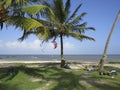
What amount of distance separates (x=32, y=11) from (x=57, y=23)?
7.16m

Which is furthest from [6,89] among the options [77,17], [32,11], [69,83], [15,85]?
[77,17]

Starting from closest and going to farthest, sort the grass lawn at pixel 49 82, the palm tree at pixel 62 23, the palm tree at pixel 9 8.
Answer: the grass lawn at pixel 49 82
the palm tree at pixel 9 8
the palm tree at pixel 62 23

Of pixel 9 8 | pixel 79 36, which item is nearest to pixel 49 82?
pixel 9 8

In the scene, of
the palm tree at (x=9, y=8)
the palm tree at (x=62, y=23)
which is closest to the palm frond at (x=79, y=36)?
the palm tree at (x=62, y=23)

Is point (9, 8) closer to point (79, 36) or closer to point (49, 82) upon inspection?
point (49, 82)

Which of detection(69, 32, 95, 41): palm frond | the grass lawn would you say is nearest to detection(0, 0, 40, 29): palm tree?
the grass lawn

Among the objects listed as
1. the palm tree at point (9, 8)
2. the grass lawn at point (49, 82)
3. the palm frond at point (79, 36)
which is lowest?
the grass lawn at point (49, 82)

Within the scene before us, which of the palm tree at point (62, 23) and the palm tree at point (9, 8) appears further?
the palm tree at point (62, 23)

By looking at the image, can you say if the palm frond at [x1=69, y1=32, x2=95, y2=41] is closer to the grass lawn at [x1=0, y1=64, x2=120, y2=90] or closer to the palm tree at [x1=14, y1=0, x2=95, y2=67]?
the palm tree at [x1=14, y1=0, x2=95, y2=67]

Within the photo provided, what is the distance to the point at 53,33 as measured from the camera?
852 inches

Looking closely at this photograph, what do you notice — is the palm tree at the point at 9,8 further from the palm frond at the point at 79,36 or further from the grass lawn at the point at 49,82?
the palm frond at the point at 79,36

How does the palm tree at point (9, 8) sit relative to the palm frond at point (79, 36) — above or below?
above

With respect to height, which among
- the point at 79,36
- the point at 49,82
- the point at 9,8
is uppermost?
the point at 9,8

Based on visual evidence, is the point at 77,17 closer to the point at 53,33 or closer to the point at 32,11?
the point at 53,33
